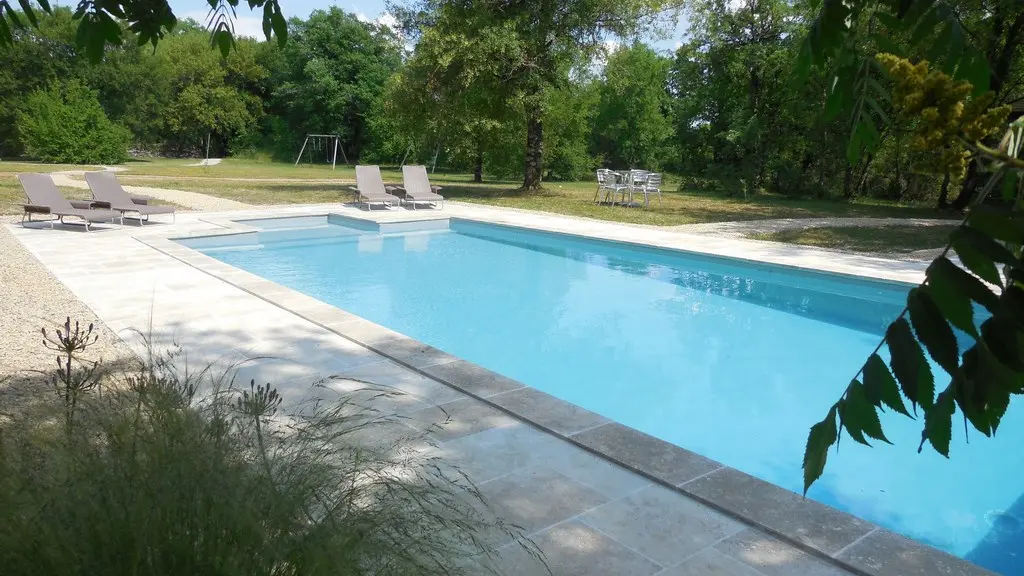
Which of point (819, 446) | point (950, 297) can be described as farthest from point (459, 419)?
point (950, 297)

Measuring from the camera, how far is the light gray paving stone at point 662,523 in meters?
2.87

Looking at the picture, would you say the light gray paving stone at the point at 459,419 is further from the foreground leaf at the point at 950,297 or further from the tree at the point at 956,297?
the foreground leaf at the point at 950,297

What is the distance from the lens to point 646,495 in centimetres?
331

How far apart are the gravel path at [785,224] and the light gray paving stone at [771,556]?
33.9ft

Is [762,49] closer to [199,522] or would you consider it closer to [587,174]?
[587,174]

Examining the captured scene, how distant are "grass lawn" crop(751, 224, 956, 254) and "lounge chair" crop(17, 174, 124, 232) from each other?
10.9 meters

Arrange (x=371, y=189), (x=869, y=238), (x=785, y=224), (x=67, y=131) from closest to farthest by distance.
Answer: (x=869, y=238) < (x=785, y=224) < (x=371, y=189) < (x=67, y=131)

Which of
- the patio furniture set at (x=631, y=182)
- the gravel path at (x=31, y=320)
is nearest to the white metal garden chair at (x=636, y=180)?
the patio furniture set at (x=631, y=182)

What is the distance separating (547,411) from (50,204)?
10.2 meters

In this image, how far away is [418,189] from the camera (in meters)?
16.4

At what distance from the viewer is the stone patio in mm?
2797

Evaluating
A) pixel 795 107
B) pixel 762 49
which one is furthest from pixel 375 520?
pixel 762 49

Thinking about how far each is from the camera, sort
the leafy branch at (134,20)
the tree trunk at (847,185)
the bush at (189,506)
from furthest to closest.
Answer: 1. the tree trunk at (847,185)
2. the leafy branch at (134,20)
3. the bush at (189,506)

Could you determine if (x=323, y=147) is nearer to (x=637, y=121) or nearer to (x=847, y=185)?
(x=637, y=121)
